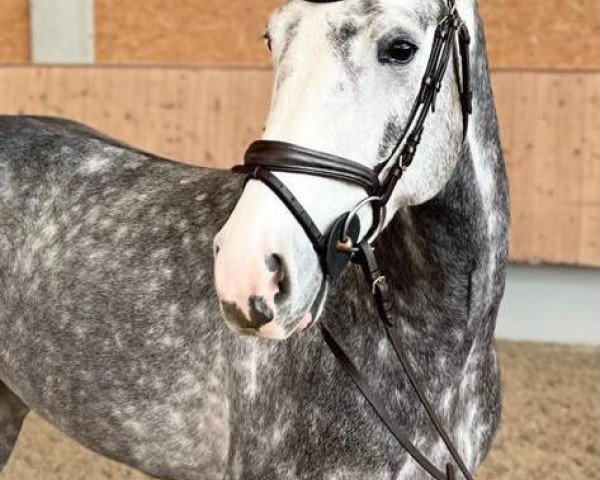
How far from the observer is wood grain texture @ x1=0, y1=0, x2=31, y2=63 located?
6129mm

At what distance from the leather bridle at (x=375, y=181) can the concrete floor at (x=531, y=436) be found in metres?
2.25

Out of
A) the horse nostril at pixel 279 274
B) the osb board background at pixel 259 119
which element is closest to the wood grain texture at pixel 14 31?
the osb board background at pixel 259 119

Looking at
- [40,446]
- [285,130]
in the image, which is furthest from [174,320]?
[40,446]

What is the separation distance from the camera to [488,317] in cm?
194

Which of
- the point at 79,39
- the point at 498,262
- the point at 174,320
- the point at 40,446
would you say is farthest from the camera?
the point at 79,39

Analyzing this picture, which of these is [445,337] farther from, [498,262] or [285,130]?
[285,130]

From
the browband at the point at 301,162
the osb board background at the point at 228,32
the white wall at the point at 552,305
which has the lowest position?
the white wall at the point at 552,305

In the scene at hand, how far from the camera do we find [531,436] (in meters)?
4.28

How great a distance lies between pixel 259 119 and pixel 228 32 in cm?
61

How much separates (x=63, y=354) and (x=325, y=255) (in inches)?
43.3

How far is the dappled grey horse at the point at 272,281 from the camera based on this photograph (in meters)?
1.50

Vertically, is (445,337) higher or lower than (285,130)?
lower

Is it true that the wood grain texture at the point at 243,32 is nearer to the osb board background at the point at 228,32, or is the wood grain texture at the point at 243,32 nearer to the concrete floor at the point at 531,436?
the osb board background at the point at 228,32

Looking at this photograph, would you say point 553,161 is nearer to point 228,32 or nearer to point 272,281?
point 228,32
